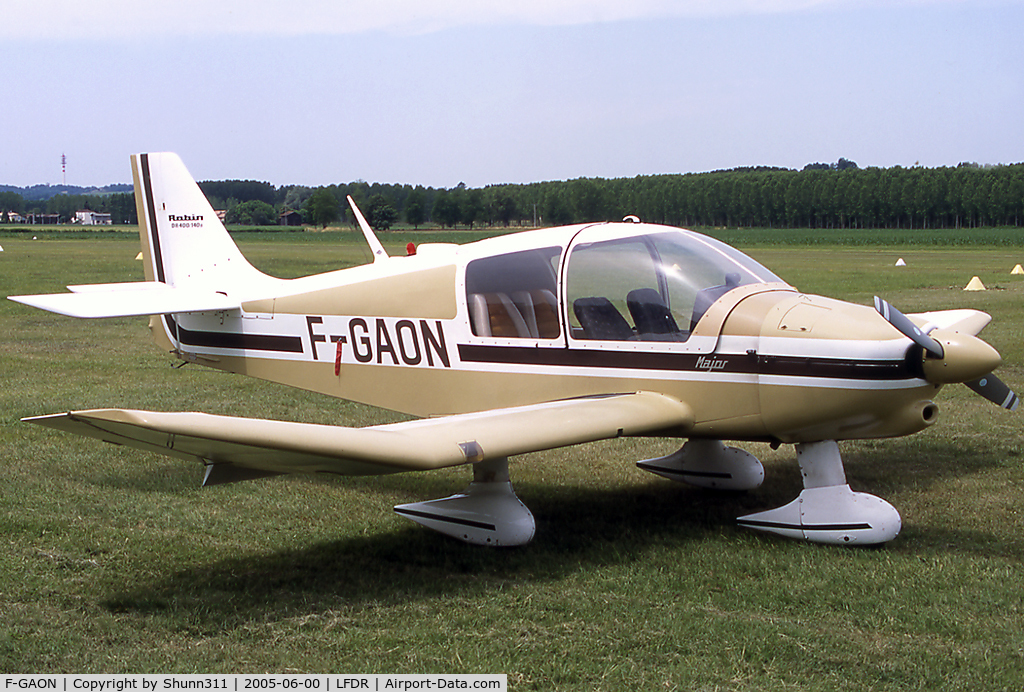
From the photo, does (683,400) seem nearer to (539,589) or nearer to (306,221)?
(539,589)

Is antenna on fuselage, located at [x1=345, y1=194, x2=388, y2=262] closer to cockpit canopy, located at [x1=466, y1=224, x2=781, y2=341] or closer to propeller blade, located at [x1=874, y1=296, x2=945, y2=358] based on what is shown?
cockpit canopy, located at [x1=466, y1=224, x2=781, y2=341]

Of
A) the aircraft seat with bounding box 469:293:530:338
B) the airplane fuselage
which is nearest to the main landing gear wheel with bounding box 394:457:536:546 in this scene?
the airplane fuselage

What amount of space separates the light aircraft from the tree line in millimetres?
3491

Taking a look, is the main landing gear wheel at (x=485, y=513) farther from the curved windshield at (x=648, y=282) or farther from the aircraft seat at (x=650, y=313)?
the aircraft seat at (x=650, y=313)

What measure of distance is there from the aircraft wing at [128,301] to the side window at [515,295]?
87.6 inches

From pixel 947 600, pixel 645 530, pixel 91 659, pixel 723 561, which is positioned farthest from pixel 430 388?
pixel 947 600

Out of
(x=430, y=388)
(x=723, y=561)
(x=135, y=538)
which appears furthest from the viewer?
(x=430, y=388)

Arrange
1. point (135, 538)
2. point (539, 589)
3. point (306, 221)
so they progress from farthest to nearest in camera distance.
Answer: point (306, 221)
point (135, 538)
point (539, 589)

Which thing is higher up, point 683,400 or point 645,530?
point 683,400

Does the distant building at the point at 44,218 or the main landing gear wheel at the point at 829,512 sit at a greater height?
the distant building at the point at 44,218

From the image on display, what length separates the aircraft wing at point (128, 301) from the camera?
6746 mm

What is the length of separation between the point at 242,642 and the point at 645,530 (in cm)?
294

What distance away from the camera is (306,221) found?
16.5 m

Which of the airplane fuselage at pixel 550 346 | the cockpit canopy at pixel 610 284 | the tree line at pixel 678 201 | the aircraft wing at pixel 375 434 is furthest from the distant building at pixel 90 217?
the aircraft wing at pixel 375 434
